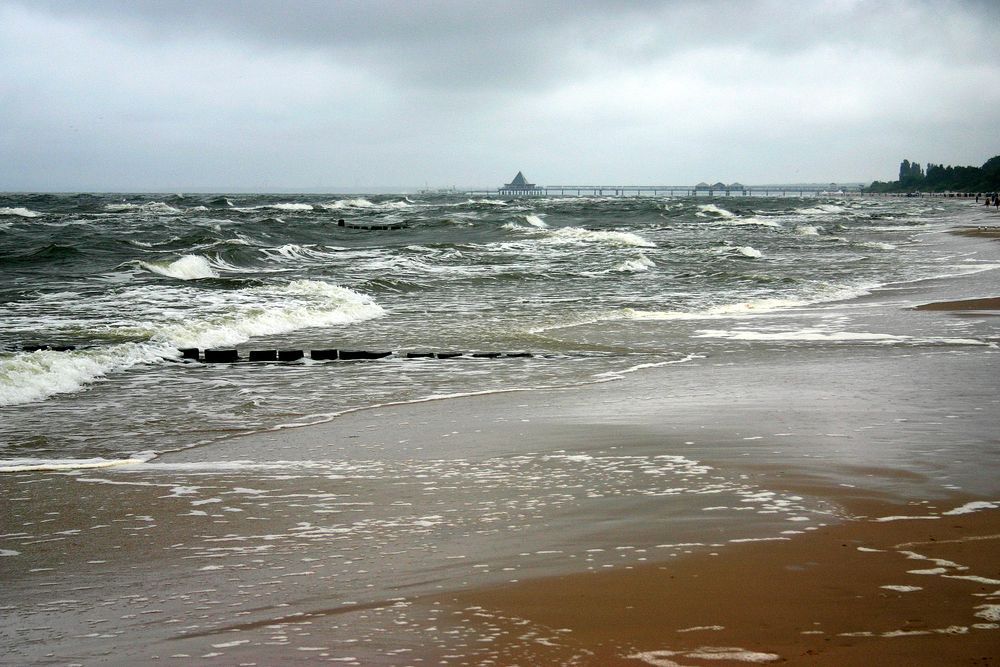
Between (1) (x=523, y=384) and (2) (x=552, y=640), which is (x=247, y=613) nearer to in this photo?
(2) (x=552, y=640)

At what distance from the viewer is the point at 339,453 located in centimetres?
626

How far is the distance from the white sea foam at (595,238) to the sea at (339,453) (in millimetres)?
16507

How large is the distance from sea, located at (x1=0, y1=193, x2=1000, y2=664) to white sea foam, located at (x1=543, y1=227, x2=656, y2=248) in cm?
1651

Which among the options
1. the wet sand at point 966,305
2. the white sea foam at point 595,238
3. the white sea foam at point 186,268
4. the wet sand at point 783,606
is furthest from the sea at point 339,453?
the white sea foam at point 595,238

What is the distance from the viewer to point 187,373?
9867mm

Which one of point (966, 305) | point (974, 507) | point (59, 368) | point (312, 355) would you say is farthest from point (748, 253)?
point (974, 507)

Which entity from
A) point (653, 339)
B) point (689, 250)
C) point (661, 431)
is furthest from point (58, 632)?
point (689, 250)

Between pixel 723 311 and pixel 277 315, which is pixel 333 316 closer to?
pixel 277 315

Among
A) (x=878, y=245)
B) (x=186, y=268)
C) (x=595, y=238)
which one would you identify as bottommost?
(x=186, y=268)

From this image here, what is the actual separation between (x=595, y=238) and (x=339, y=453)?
3612cm

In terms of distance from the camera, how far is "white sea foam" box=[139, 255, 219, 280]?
909 inches

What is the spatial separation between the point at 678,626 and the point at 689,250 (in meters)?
29.9

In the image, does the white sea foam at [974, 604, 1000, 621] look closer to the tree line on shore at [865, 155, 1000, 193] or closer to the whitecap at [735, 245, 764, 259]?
the whitecap at [735, 245, 764, 259]

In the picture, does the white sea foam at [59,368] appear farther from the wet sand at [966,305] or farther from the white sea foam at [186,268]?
the white sea foam at [186,268]
